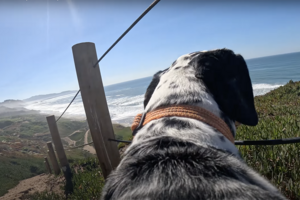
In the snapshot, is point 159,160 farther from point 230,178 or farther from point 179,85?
point 179,85

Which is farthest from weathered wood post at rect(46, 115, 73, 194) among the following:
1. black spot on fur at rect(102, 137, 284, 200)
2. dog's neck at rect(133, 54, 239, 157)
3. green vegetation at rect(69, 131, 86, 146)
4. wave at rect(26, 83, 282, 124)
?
green vegetation at rect(69, 131, 86, 146)

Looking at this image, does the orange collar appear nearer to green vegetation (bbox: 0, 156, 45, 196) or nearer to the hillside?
green vegetation (bbox: 0, 156, 45, 196)

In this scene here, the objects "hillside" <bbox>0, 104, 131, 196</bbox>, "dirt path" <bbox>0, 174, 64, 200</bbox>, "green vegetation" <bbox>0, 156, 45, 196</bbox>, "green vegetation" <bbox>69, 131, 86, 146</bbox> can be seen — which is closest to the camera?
"dirt path" <bbox>0, 174, 64, 200</bbox>

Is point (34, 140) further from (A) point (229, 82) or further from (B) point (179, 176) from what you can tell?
(B) point (179, 176)

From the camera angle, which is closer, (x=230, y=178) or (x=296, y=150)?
(x=230, y=178)

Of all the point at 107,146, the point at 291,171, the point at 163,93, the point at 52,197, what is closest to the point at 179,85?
the point at 163,93

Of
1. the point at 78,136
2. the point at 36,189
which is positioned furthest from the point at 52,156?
the point at 78,136
